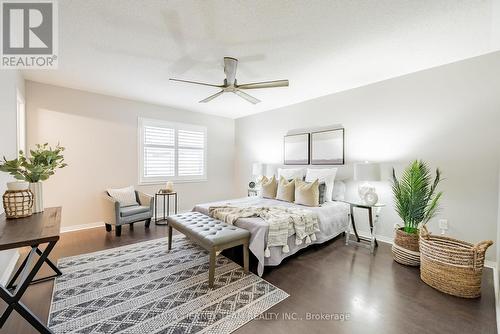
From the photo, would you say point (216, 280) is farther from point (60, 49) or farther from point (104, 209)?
point (60, 49)

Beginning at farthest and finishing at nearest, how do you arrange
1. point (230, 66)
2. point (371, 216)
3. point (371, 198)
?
1. point (371, 216)
2. point (371, 198)
3. point (230, 66)

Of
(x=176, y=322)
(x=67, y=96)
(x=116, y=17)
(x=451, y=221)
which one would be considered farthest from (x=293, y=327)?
(x=67, y=96)

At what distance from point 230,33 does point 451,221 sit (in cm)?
360

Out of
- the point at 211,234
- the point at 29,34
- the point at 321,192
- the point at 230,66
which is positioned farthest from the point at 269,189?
the point at 29,34

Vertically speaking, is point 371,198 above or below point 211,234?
above

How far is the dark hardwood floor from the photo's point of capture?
161cm

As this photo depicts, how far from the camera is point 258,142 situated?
18.0ft

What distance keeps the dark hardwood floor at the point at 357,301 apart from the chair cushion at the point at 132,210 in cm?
76

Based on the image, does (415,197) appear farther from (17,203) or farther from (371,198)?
(17,203)

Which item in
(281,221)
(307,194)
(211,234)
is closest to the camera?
(211,234)

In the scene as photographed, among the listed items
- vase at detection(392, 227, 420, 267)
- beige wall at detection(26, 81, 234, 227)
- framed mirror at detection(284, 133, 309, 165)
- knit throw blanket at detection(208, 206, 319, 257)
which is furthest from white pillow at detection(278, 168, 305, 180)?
beige wall at detection(26, 81, 234, 227)

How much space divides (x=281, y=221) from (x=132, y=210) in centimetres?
266

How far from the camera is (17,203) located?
5.32 feet

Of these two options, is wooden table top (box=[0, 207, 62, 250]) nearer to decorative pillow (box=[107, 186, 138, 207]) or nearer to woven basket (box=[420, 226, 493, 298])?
decorative pillow (box=[107, 186, 138, 207])
